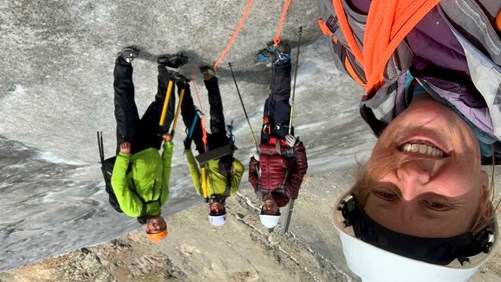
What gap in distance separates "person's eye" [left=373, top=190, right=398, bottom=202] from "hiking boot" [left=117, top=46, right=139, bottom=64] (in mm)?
1988

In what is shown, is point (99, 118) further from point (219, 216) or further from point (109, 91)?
point (219, 216)

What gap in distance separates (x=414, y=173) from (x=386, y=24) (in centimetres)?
53

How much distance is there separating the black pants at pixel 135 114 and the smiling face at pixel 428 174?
2055 millimetres

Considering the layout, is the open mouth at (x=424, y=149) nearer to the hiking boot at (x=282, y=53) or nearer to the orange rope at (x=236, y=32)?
the orange rope at (x=236, y=32)

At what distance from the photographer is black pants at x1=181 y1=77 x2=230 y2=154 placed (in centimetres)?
361

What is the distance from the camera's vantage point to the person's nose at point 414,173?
58.3 inches

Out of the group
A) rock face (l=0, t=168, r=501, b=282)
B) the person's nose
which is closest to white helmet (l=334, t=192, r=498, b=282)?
the person's nose

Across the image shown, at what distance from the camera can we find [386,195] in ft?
5.34

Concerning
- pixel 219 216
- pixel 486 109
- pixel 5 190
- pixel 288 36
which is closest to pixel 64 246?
pixel 5 190

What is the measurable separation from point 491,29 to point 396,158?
1.69 ft

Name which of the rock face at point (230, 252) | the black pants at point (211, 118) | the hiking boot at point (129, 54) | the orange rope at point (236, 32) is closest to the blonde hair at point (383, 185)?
the orange rope at point (236, 32)

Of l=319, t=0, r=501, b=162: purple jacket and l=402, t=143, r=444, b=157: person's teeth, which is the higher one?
l=319, t=0, r=501, b=162: purple jacket

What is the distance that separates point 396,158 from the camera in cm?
154

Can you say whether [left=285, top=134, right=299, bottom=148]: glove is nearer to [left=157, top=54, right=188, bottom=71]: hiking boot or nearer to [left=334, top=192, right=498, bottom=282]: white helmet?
[left=157, top=54, right=188, bottom=71]: hiking boot
